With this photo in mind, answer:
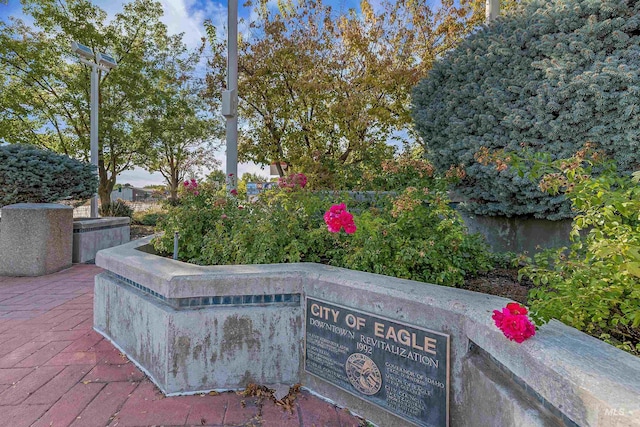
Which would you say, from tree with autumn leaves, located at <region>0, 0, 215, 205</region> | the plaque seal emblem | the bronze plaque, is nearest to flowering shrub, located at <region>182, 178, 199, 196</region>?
the bronze plaque

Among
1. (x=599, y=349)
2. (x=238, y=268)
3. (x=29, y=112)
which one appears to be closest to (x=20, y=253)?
(x=238, y=268)

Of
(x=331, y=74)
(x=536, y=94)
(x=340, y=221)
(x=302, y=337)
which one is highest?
(x=331, y=74)

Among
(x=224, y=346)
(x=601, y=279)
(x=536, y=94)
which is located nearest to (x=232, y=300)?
(x=224, y=346)

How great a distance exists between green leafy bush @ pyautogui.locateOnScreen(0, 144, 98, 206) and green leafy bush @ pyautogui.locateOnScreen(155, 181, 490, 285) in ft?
12.6

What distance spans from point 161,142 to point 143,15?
4616 mm

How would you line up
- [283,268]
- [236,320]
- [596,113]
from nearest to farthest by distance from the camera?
[236,320]
[283,268]
[596,113]

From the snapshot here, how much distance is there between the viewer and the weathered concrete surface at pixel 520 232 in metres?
3.55

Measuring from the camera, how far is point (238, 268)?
2277 millimetres

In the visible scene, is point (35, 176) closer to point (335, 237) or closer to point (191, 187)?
point (191, 187)

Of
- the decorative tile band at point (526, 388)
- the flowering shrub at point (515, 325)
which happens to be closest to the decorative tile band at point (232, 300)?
the decorative tile band at point (526, 388)

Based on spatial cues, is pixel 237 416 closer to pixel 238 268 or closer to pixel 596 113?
pixel 238 268

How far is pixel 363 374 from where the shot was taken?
73.3 inches

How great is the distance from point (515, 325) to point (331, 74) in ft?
26.3

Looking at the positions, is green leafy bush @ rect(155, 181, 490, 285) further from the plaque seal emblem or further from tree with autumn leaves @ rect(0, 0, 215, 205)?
tree with autumn leaves @ rect(0, 0, 215, 205)
